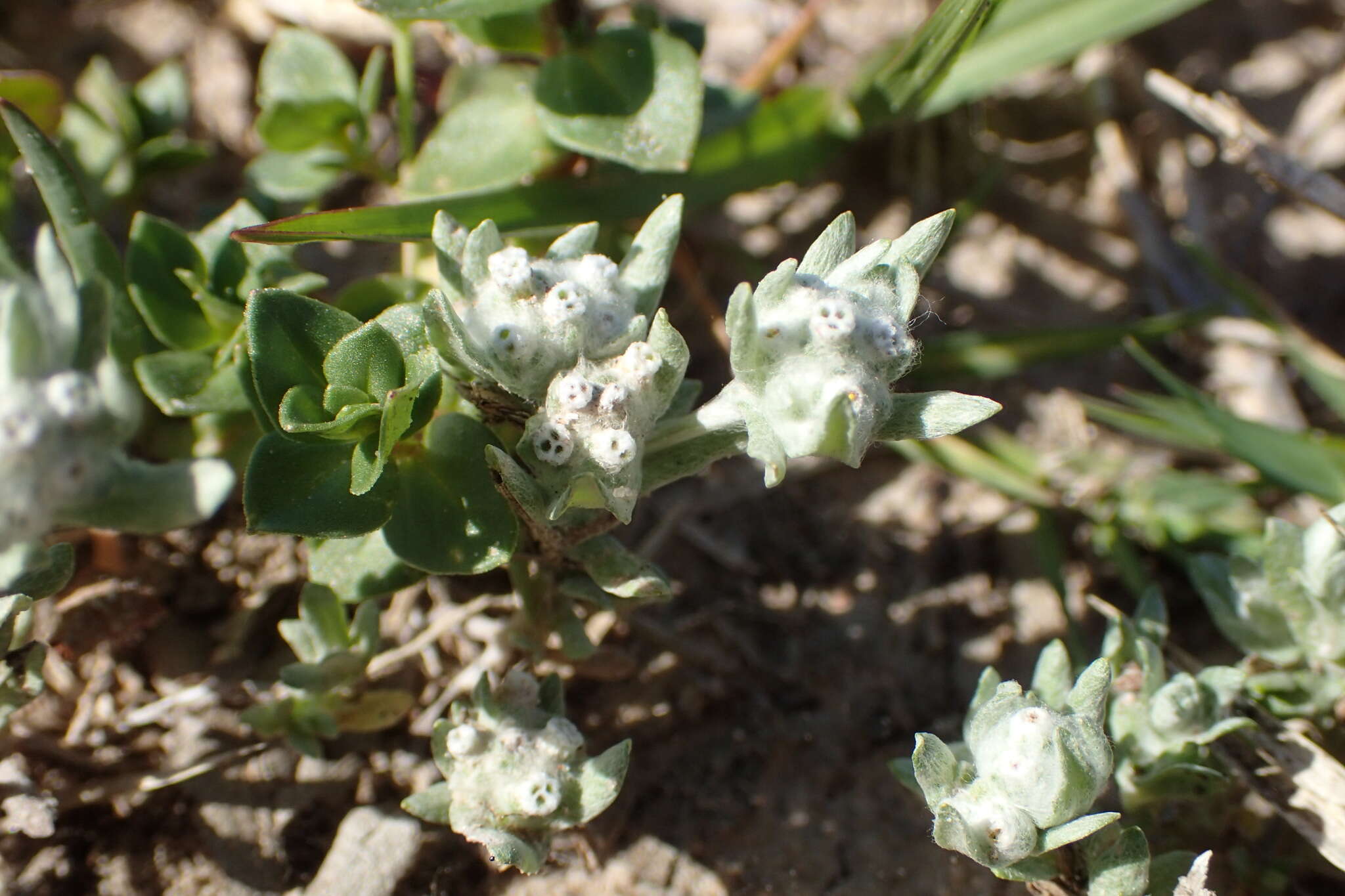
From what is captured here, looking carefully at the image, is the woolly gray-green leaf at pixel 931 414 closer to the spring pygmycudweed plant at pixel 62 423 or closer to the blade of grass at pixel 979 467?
the blade of grass at pixel 979 467

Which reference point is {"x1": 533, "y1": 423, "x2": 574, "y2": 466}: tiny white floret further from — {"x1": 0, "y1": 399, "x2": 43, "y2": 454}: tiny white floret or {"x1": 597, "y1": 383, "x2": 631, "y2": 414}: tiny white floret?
{"x1": 0, "y1": 399, "x2": 43, "y2": 454}: tiny white floret

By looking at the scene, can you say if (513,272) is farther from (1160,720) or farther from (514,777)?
(1160,720)

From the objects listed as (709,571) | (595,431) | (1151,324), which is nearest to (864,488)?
(709,571)

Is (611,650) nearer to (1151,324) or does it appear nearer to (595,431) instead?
(595,431)

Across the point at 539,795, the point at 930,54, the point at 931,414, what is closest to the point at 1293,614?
the point at 931,414

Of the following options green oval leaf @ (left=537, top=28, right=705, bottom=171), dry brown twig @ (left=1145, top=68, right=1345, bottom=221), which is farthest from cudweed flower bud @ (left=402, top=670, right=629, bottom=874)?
dry brown twig @ (left=1145, top=68, right=1345, bottom=221)

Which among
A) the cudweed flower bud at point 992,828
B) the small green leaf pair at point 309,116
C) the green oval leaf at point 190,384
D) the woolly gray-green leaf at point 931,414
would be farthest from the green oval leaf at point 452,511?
the small green leaf pair at point 309,116

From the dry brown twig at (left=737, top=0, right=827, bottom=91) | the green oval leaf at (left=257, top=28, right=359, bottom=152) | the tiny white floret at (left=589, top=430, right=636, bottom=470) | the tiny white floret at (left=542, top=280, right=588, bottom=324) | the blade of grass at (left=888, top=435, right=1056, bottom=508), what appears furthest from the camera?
the dry brown twig at (left=737, top=0, right=827, bottom=91)
